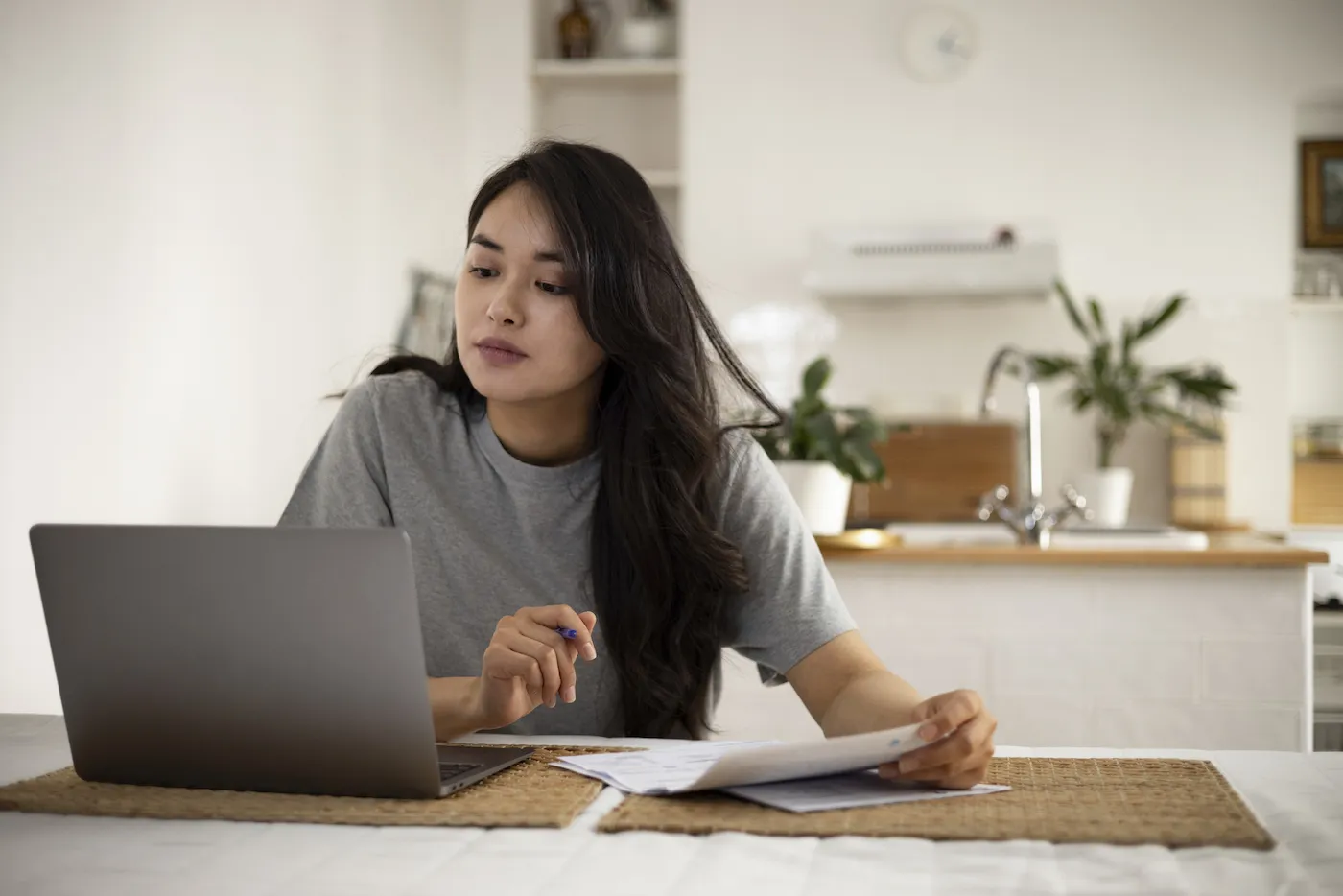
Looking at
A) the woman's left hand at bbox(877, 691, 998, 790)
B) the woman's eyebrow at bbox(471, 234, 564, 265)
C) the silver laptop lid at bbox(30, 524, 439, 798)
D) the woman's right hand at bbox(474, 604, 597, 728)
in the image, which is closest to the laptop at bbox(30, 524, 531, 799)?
the silver laptop lid at bbox(30, 524, 439, 798)

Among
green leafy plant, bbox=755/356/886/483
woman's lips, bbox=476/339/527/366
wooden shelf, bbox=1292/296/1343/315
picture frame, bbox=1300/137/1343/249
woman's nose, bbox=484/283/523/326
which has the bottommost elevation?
green leafy plant, bbox=755/356/886/483

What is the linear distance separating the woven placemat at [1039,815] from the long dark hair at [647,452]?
0.54 metres

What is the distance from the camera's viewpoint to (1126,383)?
4539 mm

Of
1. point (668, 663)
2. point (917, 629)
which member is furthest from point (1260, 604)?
point (668, 663)

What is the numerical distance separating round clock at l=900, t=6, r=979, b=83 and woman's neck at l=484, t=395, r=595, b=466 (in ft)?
11.7

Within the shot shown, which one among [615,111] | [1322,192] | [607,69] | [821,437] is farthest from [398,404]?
[1322,192]

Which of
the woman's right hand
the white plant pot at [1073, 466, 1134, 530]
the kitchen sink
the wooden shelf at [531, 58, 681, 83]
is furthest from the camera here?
the wooden shelf at [531, 58, 681, 83]

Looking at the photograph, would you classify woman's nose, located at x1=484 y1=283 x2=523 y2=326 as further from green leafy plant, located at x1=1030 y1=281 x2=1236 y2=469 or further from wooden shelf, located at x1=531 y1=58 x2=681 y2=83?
wooden shelf, located at x1=531 y1=58 x2=681 y2=83

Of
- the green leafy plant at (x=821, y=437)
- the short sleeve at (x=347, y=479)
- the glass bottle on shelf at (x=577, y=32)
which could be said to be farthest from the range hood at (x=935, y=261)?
the short sleeve at (x=347, y=479)

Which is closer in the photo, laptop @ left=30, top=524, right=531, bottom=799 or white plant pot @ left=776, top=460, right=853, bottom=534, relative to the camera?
laptop @ left=30, top=524, right=531, bottom=799

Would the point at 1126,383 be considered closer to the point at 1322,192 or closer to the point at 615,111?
the point at 1322,192

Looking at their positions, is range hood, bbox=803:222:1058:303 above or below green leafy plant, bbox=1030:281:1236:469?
above

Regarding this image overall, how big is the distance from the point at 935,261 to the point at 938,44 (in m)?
0.88

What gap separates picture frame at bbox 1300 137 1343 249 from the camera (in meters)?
4.74
